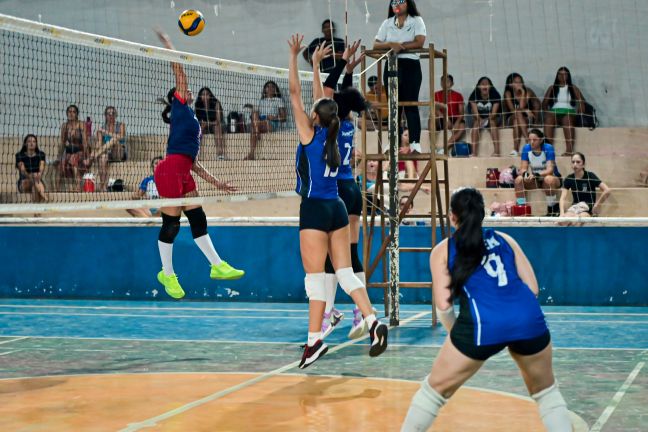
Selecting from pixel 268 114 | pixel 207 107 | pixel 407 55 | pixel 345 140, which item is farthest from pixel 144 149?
pixel 345 140

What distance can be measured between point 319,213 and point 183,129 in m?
2.06

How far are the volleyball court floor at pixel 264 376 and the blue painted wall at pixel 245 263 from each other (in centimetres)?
87

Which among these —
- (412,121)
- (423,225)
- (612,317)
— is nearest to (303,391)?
(412,121)

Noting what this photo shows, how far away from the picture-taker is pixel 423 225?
48.2ft

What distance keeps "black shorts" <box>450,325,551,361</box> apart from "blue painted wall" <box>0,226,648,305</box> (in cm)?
899

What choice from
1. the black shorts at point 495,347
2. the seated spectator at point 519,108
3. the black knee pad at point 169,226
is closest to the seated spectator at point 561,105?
the seated spectator at point 519,108

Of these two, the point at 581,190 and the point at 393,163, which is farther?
the point at 581,190

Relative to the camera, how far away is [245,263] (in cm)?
1501

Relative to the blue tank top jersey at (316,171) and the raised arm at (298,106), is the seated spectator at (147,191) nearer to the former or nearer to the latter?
the blue tank top jersey at (316,171)

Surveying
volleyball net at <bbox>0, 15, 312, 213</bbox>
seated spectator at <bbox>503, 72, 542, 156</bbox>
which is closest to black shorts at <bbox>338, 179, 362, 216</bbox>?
volleyball net at <bbox>0, 15, 312, 213</bbox>

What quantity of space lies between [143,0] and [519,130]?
27.7ft

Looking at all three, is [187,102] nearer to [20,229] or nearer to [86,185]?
[86,185]

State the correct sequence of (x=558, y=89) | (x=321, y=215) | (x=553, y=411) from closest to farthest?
(x=553, y=411) < (x=321, y=215) < (x=558, y=89)

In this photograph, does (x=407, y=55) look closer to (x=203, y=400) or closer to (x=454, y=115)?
(x=454, y=115)
